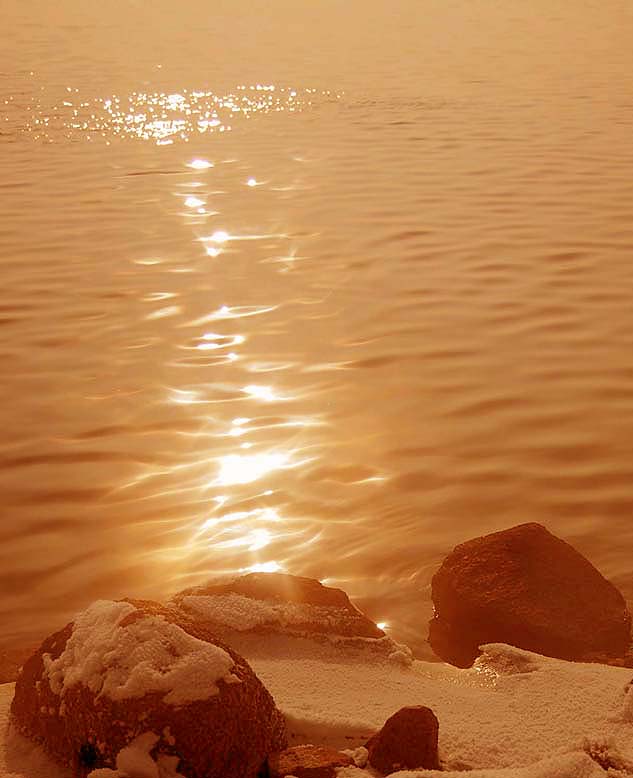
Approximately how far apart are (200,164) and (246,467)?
6838mm

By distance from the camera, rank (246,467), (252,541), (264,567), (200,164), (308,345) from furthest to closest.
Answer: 1. (200,164)
2. (308,345)
3. (246,467)
4. (252,541)
5. (264,567)

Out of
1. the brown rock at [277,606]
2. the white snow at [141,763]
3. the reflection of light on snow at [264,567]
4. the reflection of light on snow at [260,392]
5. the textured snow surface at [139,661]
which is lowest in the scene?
the reflection of light on snow at [264,567]

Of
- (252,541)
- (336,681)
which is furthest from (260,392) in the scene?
(336,681)

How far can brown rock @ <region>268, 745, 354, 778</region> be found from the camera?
2.62 m

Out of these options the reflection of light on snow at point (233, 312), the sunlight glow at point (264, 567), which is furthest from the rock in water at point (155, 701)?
the reflection of light on snow at point (233, 312)

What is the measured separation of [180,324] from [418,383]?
1639mm

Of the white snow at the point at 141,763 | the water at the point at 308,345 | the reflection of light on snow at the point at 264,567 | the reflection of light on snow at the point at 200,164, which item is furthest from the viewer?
the reflection of light on snow at the point at 200,164

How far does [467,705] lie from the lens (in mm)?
3109

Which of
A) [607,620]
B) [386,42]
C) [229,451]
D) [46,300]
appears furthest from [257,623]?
[386,42]

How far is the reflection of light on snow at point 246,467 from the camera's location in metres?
4.73

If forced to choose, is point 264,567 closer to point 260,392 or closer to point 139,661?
point 139,661

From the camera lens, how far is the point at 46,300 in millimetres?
6992

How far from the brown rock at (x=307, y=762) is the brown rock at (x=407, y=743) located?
84mm

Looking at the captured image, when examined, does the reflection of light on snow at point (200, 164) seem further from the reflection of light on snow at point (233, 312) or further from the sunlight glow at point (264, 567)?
the sunlight glow at point (264, 567)
